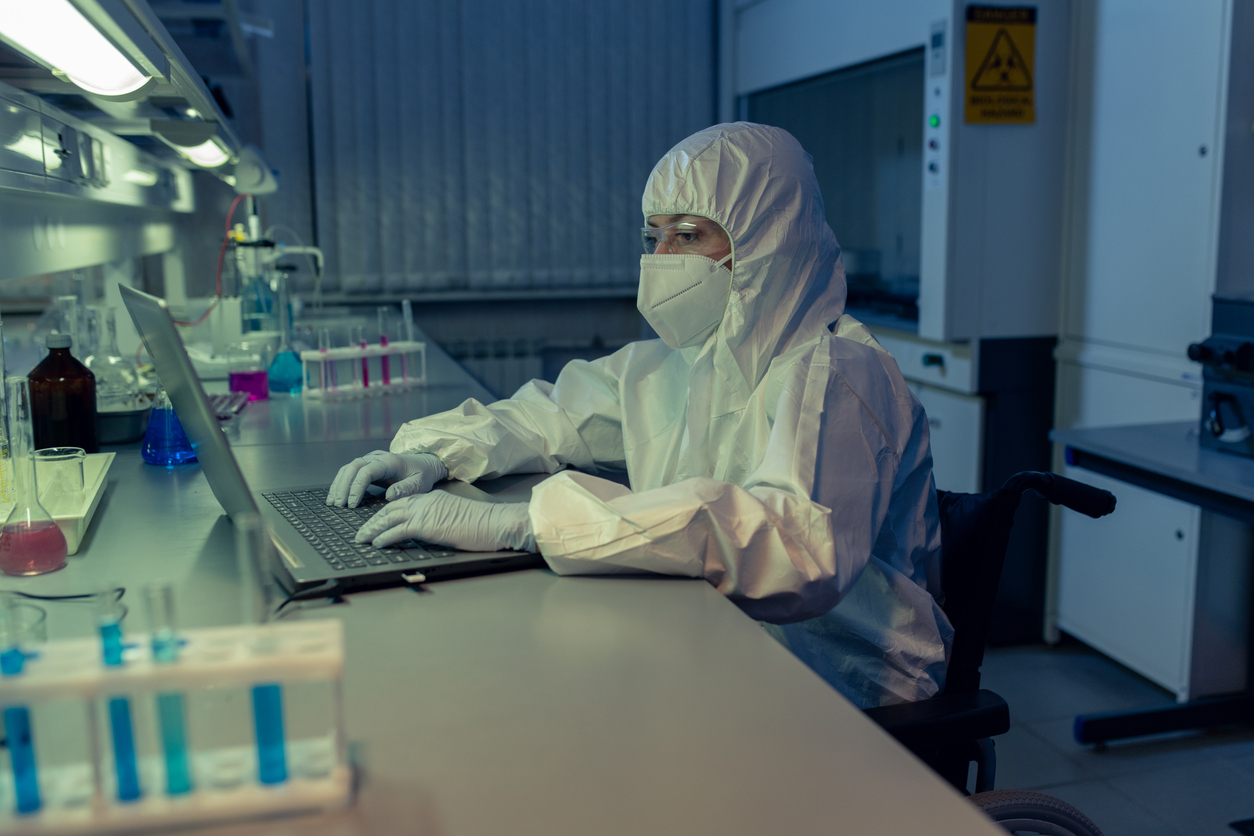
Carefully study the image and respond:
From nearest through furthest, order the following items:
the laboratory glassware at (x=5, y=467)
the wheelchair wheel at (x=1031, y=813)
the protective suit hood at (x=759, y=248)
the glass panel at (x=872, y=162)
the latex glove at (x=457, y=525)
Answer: the wheelchair wheel at (x=1031, y=813)
the latex glove at (x=457, y=525)
the laboratory glassware at (x=5, y=467)
the protective suit hood at (x=759, y=248)
the glass panel at (x=872, y=162)

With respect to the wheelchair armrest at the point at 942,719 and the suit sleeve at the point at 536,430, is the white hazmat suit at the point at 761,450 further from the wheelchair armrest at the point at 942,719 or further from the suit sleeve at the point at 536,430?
the wheelchair armrest at the point at 942,719

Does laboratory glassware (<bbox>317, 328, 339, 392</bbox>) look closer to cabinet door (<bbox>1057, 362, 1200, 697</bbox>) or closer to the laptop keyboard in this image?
the laptop keyboard

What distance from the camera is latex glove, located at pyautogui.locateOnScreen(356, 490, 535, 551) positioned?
3.50ft

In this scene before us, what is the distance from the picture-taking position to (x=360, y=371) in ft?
7.27

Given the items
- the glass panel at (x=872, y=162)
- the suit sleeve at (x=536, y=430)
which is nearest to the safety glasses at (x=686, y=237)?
the suit sleeve at (x=536, y=430)

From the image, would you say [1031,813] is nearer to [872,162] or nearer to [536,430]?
[536,430]

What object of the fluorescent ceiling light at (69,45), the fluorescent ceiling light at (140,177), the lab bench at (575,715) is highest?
the fluorescent ceiling light at (140,177)

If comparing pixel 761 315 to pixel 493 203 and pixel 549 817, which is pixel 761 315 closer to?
pixel 549 817

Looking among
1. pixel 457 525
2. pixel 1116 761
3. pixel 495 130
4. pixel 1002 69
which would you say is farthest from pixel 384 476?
pixel 495 130

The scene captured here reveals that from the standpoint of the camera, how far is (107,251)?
251 cm

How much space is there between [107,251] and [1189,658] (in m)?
2.85

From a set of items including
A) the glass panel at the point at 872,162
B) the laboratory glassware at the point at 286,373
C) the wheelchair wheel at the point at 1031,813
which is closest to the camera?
the wheelchair wheel at the point at 1031,813

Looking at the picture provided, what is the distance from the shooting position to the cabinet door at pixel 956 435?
273 cm

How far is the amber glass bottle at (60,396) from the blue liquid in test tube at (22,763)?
105 cm
